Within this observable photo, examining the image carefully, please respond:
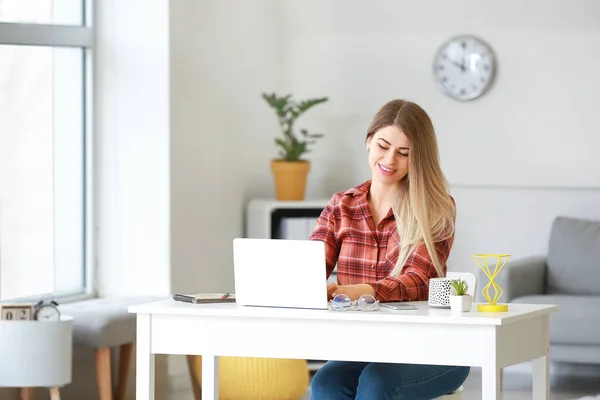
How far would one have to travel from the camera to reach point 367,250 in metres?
2.99

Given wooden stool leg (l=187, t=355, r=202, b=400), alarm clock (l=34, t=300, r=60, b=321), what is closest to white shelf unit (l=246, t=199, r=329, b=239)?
wooden stool leg (l=187, t=355, r=202, b=400)

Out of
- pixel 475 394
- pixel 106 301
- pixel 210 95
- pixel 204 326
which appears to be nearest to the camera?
pixel 204 326

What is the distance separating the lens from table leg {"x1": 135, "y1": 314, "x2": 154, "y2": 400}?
8.83 feet

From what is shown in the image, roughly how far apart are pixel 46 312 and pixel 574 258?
2.88m

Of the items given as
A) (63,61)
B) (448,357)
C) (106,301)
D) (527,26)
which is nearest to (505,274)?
(527,26)

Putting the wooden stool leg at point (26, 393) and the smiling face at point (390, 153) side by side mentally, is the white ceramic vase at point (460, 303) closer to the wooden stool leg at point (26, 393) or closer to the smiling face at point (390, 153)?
the smiling face at point (390, 153)

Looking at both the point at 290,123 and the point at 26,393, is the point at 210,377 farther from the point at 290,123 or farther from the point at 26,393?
the point at 290,123

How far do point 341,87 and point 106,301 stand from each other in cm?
212

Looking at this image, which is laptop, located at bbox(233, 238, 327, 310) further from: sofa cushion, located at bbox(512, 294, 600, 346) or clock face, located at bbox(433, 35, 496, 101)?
clock face, located at bbox(433, 35, 496, 101)

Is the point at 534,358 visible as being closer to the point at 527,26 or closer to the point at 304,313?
the point at 304,313

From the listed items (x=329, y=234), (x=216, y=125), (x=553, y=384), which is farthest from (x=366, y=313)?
(x=553, y=384)

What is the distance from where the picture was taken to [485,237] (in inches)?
234

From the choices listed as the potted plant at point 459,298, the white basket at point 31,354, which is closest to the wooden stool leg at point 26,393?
the white basket at point 31,354

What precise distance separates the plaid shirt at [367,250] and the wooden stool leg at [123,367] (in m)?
1.67
